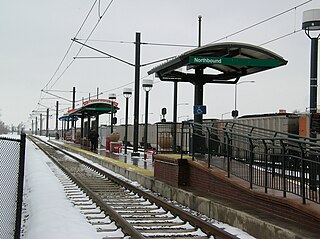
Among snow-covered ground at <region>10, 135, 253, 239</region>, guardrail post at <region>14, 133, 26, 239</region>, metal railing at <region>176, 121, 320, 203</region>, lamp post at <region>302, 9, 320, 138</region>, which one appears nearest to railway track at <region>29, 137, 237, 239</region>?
snow-covered ground at <region>10, 135, 253, 239</region>

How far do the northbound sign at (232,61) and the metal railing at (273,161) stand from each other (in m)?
1.77

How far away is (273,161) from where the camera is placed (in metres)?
8.63

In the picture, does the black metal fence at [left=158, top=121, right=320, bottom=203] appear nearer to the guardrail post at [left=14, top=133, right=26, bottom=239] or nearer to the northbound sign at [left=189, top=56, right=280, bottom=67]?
the northbound sign at [left=189, top=56, right=280, bottom=67]

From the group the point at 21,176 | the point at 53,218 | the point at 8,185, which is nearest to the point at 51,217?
the point at 53,218

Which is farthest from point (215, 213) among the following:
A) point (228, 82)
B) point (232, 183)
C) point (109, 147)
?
point (109, 147)

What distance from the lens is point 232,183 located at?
9562 mm

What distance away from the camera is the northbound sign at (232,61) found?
1237 centimetres

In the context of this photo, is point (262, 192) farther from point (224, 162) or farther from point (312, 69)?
point (312, 69)

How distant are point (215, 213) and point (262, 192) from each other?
3.71 feet

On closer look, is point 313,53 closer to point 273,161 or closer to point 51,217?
point 273,161

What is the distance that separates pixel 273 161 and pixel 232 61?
15.2ft

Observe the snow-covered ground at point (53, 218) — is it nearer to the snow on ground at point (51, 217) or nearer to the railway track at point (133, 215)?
the snow on ground at point (51, 217)

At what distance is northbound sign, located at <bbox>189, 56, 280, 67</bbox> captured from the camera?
40.6 feet

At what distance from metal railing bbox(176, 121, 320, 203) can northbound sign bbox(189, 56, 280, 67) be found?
5.80 ft
